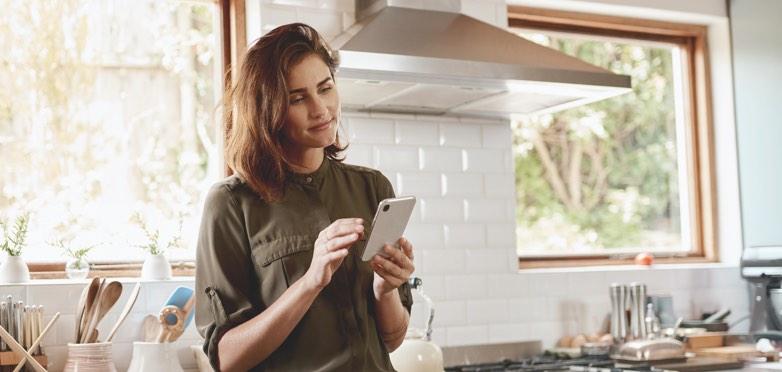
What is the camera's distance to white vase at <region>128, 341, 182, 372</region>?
2.89 meters

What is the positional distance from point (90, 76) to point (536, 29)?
71.4 inches

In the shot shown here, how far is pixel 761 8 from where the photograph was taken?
14.2 ft

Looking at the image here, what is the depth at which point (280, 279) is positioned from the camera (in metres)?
1.88

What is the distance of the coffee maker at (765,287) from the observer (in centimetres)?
403

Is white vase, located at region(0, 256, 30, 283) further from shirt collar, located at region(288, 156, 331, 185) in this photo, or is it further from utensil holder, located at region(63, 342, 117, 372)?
shirt collar, located at region(288, 156, 331, 185)

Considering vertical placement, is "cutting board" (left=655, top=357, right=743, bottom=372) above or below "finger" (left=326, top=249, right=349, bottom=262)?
below

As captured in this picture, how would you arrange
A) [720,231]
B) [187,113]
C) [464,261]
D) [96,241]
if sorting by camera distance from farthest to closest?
[720,231], [464,261], [187,113], [96,241]

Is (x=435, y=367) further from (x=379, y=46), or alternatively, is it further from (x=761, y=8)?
(x=761, y=8)

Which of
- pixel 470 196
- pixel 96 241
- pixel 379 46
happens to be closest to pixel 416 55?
pixel 379 46

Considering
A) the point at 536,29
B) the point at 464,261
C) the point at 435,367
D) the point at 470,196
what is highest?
the point at 536,29

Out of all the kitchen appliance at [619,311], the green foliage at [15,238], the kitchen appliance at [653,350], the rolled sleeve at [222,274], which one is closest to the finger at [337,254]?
the rolled sleeve at [222,274]

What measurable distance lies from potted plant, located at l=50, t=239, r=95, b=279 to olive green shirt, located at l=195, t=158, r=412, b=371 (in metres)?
1.35

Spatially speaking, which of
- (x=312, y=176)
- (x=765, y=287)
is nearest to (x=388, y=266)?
(x=312, y=176)

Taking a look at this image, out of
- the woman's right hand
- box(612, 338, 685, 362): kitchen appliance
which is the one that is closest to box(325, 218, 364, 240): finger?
the woman's right hand
